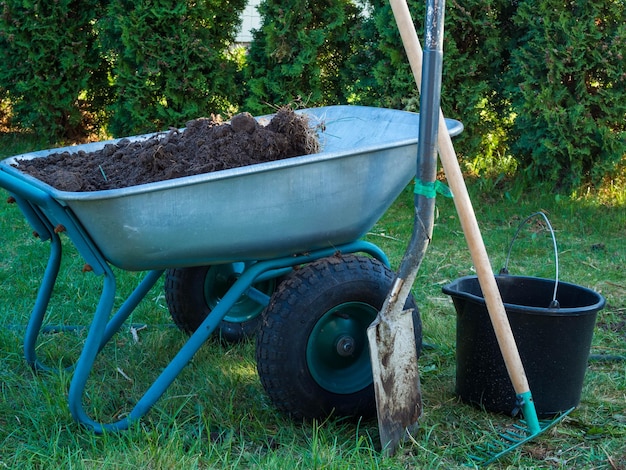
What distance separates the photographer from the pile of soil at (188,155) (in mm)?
2246

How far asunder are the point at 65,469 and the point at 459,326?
132 cm

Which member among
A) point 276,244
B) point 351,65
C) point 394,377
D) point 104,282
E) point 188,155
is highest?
point 351,65

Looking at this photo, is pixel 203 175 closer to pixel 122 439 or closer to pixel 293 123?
pixel 293 123

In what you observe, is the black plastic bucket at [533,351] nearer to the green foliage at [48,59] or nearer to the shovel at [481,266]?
the shovel at [481,266]

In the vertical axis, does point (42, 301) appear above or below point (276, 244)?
below

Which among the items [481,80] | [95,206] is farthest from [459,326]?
[481,80]

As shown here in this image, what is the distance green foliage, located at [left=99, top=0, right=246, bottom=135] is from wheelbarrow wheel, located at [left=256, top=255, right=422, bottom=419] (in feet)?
10.6

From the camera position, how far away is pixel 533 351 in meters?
2.33

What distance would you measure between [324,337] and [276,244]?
35 centimetres

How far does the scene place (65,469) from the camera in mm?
2076

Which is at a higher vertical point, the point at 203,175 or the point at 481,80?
the point at 481,80

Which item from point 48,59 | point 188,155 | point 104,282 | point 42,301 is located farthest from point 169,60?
point 104,282

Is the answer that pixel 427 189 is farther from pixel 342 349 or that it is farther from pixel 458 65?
pixel 458 65

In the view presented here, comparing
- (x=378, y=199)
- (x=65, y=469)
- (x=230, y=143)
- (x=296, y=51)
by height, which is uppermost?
(x=296, y=51)
